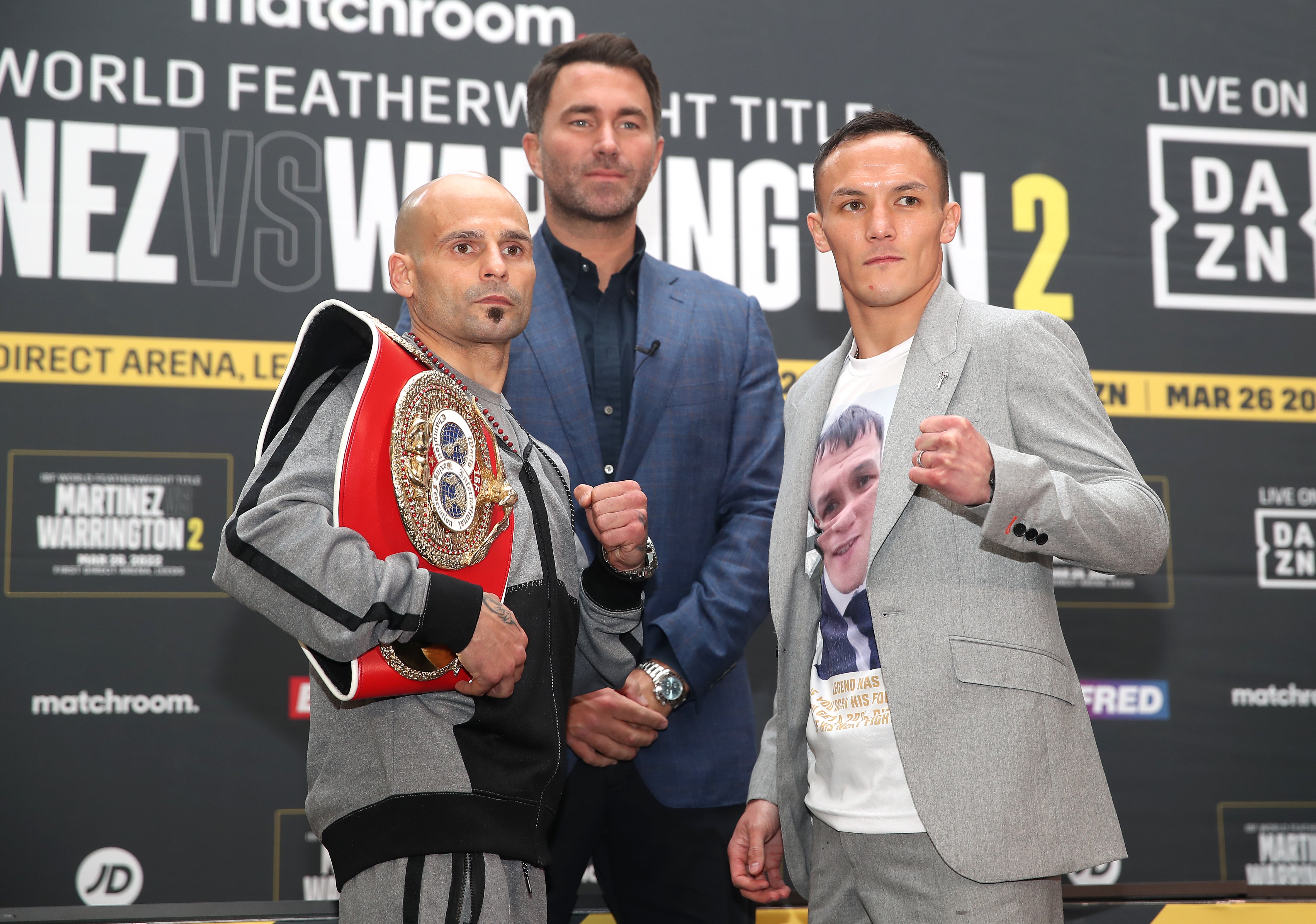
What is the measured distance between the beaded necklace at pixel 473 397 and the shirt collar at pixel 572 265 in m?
0.75

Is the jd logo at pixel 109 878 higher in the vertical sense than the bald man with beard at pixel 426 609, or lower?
lower

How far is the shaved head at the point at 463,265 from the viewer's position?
64.4 inches

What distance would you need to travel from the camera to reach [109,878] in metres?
3.06

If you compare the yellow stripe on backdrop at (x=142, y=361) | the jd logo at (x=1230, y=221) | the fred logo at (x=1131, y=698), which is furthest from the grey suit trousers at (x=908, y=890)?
the jd logo at (x=1230, y=221)

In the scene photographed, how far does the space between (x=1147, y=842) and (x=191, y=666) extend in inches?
122

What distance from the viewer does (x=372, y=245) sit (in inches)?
135

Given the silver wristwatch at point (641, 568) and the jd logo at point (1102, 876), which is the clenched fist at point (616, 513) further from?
the jd logo at point (1102, 876)

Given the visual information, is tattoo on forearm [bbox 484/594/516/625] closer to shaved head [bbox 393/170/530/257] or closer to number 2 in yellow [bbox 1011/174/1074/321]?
shaved head [bbox 393/170/530/257]

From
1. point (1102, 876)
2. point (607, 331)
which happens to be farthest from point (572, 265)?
point (1102, 876)

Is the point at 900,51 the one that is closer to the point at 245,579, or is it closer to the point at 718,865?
the point at 718,865

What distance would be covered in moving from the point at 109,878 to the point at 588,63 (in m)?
2.59

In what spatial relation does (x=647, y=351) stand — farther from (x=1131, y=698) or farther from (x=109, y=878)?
(x=1131, y=698)

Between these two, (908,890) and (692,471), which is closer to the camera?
(908,890)

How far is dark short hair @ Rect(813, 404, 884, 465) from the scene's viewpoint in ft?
5.68
